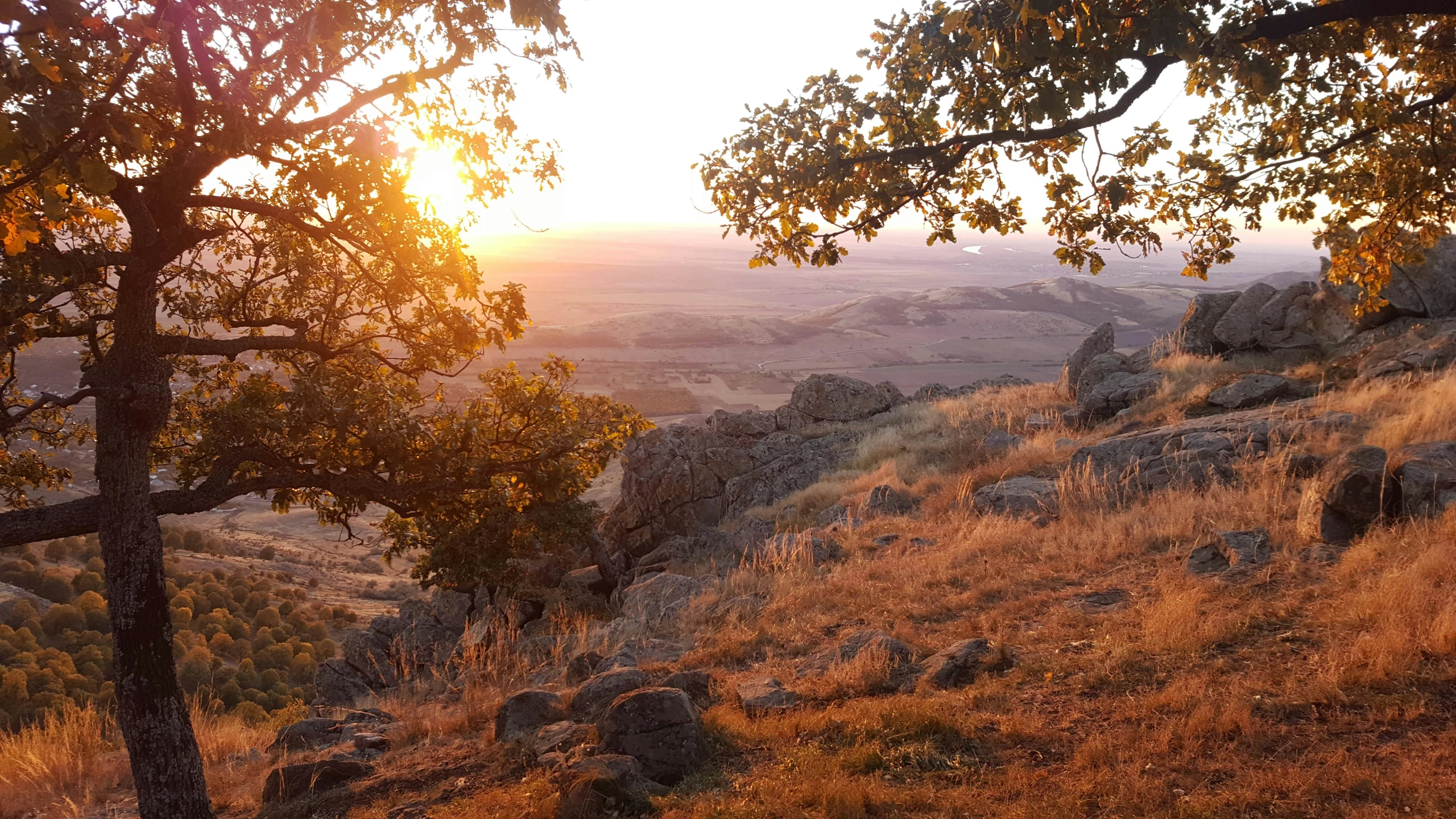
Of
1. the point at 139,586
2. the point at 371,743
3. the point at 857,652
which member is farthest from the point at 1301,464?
the point at 139,586

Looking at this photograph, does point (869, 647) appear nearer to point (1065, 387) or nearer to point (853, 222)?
point (853, 222)

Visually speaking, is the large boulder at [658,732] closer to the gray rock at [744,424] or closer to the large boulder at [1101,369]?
the large boulder at [1101,369]

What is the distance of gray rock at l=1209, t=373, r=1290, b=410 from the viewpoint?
1475 cm

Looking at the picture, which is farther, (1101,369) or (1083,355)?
(1083,355)

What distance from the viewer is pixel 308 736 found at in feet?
26.4

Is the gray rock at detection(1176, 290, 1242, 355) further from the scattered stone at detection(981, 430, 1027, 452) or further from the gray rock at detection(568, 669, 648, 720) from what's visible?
the gray rock at detection(568, 669, 648, 720)

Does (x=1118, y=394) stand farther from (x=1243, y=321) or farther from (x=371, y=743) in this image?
(x=371, y=743)

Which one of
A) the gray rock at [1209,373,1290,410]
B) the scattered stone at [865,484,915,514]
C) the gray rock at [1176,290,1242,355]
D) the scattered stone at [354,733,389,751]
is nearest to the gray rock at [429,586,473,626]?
the scattered stone at [865,484,915,514]

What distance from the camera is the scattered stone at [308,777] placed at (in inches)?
247

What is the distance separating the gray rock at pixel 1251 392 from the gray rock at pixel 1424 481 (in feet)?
20.9

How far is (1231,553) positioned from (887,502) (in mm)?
6802

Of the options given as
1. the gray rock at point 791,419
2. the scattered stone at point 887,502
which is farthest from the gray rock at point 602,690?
the gray rock at point 791,419

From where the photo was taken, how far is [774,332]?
12756 centimetres

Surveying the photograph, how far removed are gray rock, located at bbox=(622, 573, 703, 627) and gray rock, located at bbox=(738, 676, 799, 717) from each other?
11.4 ft
